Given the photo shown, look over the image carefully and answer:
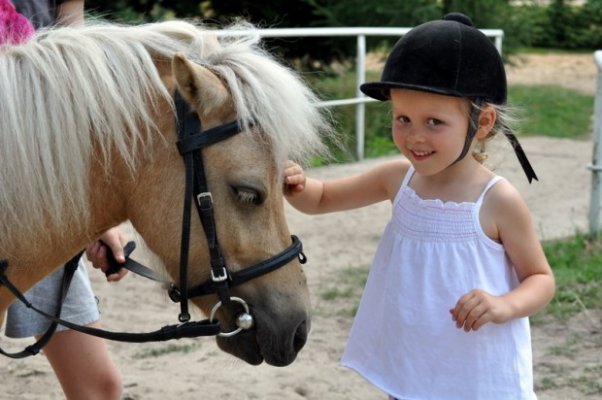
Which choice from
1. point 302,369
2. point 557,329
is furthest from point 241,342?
point 557,329

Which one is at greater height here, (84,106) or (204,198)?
(84,106)

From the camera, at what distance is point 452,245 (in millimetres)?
2275

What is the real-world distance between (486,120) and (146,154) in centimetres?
A: 86

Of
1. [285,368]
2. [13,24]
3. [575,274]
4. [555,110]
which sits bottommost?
[555,110]

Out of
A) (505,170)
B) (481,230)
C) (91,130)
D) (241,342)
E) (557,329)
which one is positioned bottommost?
(505,170)

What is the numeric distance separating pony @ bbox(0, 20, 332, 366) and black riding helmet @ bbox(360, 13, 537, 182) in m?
0.27

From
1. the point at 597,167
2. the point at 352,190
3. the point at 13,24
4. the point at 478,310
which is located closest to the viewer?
the point at 478,310

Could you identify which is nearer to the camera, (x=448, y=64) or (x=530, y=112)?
(x=448, y=64)

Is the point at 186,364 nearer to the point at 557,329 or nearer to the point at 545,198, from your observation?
the point at 557,329

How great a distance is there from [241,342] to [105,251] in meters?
0.61

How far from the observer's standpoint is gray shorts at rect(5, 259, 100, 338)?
100.0 inches

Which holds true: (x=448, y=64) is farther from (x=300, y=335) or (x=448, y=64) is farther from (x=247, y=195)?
(x=300, y=335)

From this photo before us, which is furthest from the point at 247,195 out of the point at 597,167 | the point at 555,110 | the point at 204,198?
the point at 555,110

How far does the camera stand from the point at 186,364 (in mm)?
4191
